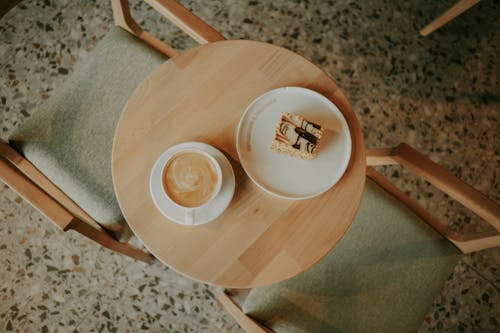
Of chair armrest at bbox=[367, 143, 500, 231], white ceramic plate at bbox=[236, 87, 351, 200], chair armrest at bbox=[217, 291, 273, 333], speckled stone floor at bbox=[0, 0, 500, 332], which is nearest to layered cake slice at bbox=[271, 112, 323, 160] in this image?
white ceramic plate at bbox=[236, 87, 351, 200]

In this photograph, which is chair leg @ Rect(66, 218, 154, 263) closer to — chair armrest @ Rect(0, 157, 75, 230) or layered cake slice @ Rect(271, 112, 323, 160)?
chair armrest @ Rect(0, 157, 75, 230)

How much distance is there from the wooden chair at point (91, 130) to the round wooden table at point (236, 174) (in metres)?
0.16

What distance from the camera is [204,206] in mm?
1021

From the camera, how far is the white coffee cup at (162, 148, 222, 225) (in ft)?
3.29

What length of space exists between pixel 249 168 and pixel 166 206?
0.25m

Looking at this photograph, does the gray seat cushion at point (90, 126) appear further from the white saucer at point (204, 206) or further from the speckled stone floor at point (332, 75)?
the speckled stone floor at point (332, 75)

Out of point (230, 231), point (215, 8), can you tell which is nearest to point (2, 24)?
point (215, 8)

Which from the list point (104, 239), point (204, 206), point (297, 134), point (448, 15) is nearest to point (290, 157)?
point (297, 134)

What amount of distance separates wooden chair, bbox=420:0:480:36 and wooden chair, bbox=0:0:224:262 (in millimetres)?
1382

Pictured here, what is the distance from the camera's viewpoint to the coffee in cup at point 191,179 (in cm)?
100

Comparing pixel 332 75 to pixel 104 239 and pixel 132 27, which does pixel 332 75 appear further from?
pixel 104 239

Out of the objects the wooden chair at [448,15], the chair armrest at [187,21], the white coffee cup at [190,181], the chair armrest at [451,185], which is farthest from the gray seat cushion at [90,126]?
the wooden chair at [448,15]

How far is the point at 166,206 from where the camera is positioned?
1.04 metres

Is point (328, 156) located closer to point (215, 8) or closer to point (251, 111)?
point (251, 111)
